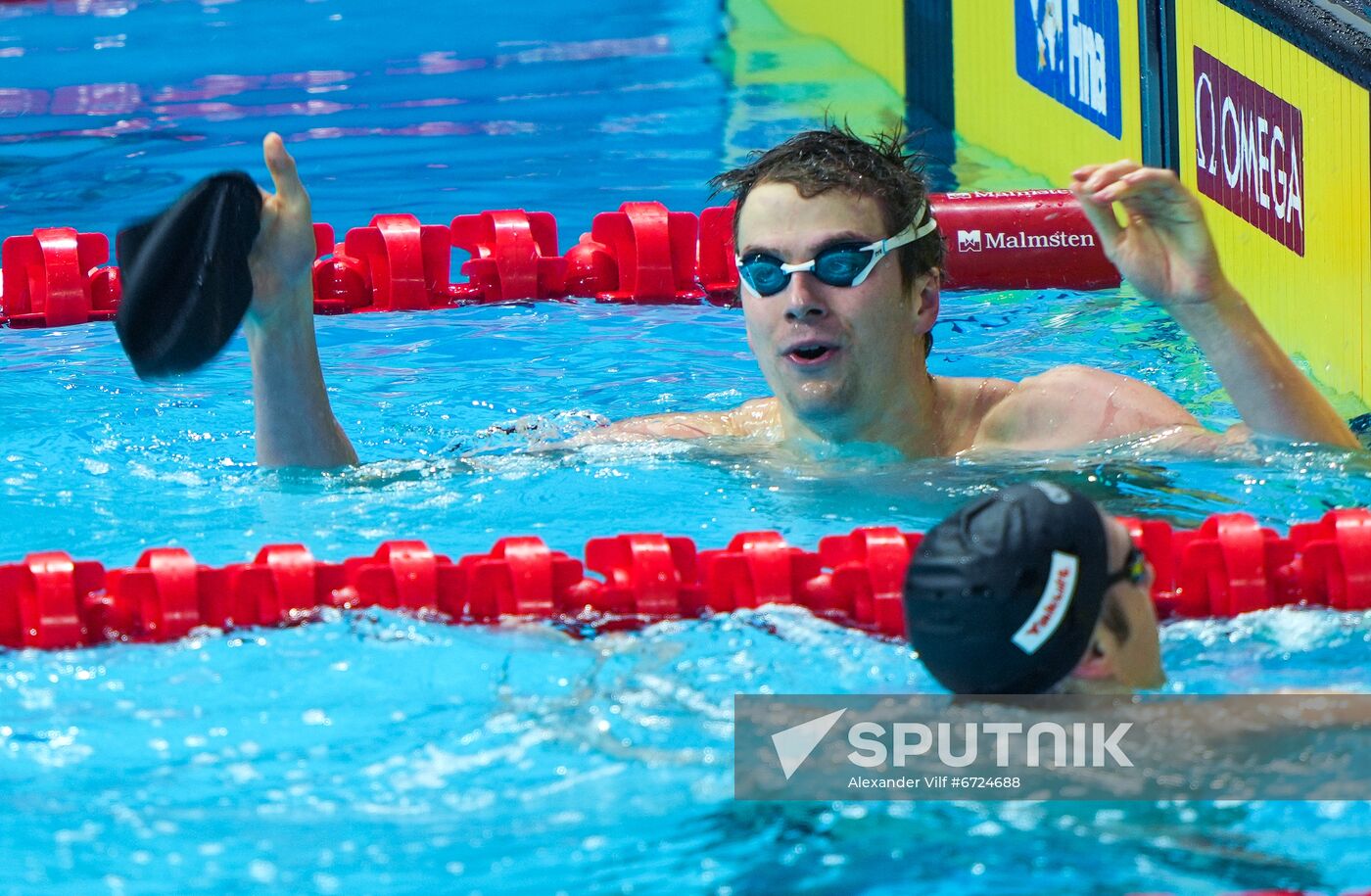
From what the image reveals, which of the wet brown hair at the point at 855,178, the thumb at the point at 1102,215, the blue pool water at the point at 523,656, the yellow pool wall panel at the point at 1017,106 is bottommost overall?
the blue pool water at the point at 523,656

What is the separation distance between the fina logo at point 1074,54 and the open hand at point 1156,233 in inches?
128

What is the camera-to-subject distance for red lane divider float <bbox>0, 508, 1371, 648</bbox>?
3.28 metres

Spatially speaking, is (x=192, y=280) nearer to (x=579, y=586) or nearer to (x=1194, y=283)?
(x=579, y=586)

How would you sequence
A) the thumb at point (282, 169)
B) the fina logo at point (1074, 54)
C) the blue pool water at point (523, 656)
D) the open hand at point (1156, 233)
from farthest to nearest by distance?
the fina logo at point (1074, 54), the thumb at point (282, 169), the open hand at point (1156, 233), the blue pool water at point (523, 656)

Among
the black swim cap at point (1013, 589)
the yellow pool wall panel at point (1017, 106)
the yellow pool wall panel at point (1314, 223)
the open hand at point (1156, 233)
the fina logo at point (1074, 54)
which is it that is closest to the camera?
the black swim cap at point (1013, 589)

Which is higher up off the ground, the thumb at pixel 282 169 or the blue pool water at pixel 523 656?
the thumb at pixel 282 169

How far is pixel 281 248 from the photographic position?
3510 millimetres

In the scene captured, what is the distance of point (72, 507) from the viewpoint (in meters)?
4.15

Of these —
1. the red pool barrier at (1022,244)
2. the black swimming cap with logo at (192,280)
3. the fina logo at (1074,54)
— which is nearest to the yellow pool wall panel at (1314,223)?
the red pool barrier at (1022,244)

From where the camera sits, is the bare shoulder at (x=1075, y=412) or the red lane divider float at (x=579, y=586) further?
the bare shoulder at (x=1075, y=412)

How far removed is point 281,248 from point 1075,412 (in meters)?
1.60

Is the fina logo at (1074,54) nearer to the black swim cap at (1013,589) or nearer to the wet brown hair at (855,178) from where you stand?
the wet brown hair at (855,178)

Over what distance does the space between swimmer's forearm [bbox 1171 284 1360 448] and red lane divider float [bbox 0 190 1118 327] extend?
2.69 m

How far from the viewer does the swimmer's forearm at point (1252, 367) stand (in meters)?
3.34
